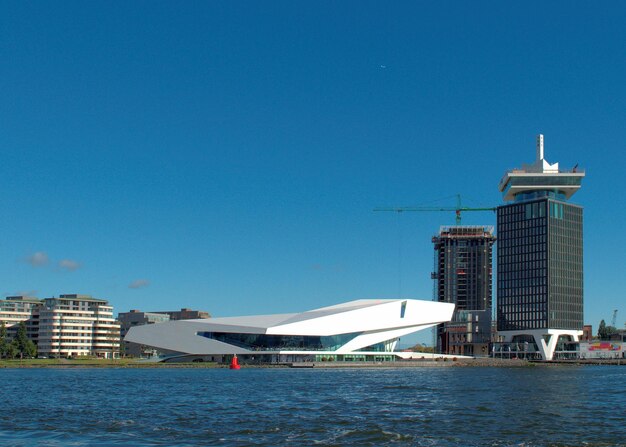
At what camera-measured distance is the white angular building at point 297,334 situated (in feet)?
428

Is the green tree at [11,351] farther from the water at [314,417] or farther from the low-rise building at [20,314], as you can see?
the water at [314,417]

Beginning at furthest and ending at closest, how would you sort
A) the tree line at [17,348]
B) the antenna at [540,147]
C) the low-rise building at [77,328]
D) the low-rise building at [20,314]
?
the antenna at [540,147]
the low-rise building at [20,314]
the low-rise building at [77,328]
the tree line at [17,348]

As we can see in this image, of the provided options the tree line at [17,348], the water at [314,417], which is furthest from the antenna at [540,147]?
the water at [314,417]

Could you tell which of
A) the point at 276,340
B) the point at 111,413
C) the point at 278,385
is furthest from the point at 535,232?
the point at 111,413

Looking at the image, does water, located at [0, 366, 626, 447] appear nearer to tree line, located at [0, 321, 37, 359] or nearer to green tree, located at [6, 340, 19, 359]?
green tree, located at [6, 340, 19, 359]

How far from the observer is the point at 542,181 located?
18912 centimetres

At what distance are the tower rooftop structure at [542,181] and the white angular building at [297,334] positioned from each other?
188 ft

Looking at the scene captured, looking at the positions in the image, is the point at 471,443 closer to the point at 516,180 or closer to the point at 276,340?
the point at 276,340

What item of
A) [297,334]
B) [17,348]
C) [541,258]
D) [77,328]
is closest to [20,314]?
[77,328]

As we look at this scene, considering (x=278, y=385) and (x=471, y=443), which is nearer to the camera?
(x=471, y=443)

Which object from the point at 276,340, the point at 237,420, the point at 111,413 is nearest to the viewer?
the point at 237,420

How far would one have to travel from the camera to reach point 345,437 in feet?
101

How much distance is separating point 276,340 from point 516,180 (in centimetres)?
8222

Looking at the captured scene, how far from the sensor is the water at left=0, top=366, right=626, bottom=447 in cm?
3014
